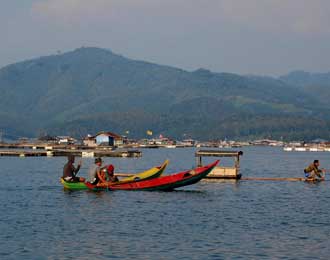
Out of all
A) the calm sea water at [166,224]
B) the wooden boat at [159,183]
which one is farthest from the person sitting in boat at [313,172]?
the wooden boat at [159,183]

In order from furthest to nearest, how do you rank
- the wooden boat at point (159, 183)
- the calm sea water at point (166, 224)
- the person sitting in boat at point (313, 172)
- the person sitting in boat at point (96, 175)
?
1. the person sitting in boat at point (313, 172)
2. the wooden boat at point (159, 183)
3. the person sitting in boat at point (96, 175)
4. the calm sea water at point (166, 224)

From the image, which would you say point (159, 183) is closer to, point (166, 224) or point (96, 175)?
point (96, 175)

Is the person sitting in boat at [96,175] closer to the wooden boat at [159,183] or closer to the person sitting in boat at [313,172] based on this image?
the wooden boat at [159,183]

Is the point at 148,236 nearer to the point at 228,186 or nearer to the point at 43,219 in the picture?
the point at 43,219

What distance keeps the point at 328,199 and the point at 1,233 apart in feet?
100

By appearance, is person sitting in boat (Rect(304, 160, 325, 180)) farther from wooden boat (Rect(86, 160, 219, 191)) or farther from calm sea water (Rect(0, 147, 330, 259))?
wooden boat (Rect(86, 160, 219, 191))

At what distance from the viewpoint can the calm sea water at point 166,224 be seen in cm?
3600

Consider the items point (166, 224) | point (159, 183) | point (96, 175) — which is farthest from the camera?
point (159, 183)

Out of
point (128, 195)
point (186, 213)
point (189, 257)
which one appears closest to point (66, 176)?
point (128, 195)

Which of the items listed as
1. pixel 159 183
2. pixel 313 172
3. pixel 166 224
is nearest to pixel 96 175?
pixel 159 183

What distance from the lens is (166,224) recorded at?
1742 inches

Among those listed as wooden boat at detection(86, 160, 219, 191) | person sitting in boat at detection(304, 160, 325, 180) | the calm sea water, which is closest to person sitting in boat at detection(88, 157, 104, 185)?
wooden boat at detection(86, 160, 219, 191)

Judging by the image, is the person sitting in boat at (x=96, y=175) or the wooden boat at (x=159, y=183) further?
the wooden boat at (x=159, y=183)

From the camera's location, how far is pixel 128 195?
6034 cm
